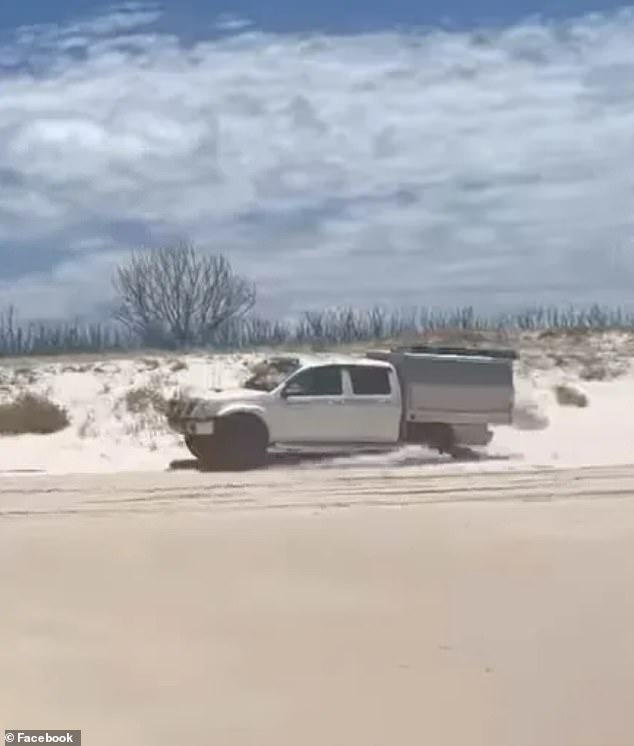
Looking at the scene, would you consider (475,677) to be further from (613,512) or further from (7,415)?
(7,415)

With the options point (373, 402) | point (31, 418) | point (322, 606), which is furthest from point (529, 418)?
point (322, 606)

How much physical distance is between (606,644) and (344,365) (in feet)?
47.7

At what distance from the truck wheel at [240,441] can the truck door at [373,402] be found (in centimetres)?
153

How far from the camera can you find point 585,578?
1416 centimetres

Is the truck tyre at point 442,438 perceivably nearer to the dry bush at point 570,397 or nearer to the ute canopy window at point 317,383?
the ute canopy window at point 317,383

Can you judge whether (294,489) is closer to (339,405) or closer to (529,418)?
(339,405)

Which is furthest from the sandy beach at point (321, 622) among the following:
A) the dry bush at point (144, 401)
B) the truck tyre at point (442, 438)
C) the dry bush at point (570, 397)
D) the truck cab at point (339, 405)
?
the dry bush at point (570, 397)

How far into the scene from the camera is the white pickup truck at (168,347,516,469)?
24859 mm

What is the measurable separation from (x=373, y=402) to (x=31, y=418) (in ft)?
31.5

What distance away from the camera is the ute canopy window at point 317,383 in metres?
25.3

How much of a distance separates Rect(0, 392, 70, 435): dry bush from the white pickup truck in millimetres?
6271

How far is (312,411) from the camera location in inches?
995

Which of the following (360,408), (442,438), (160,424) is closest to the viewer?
(360,408)

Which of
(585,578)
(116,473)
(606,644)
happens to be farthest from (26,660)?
(116,473)
